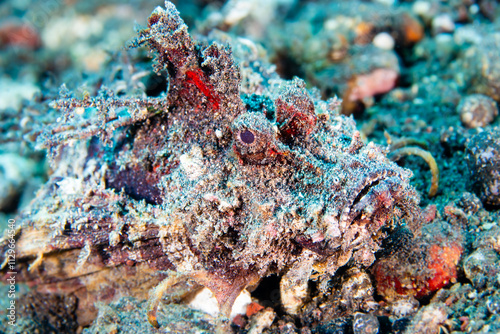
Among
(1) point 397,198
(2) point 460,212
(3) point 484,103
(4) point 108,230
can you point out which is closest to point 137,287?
(4) point 108,230

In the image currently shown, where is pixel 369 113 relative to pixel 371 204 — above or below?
above

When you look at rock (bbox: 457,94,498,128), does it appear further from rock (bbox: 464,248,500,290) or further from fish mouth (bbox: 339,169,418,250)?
fish mouth (bbox: 339,169,418,250)

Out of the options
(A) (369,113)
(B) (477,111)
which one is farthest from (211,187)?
(B) (477,111)

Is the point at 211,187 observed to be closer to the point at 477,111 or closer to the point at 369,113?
the point at 369,113

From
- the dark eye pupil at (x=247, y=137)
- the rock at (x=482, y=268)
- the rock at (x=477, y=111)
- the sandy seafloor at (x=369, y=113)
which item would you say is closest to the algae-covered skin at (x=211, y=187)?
the dark eye pupil at (x=247, y=137)

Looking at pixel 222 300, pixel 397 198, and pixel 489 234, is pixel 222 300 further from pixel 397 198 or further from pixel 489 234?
pixel 489 234

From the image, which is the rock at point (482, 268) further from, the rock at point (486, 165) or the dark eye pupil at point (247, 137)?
the dark eye pupil at point (247, 137)
